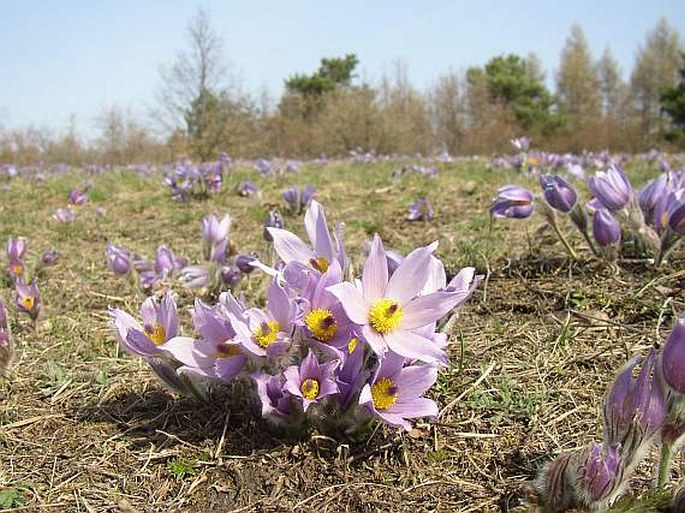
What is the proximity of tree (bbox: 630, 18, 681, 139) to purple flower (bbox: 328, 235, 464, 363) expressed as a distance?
39.1m

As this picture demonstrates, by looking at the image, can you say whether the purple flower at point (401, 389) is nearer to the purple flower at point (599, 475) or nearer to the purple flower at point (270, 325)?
the purple flower at point (270, 325)

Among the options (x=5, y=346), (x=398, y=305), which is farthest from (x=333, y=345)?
(x=5, y=346)

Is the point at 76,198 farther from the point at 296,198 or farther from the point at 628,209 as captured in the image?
the point at 628,209

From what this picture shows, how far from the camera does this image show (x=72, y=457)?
1444mm

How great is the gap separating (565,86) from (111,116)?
26.4 meters

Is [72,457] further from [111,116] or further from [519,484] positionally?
[111,116]

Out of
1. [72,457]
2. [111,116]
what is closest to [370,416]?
[72,457]

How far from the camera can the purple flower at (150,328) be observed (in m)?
1.45

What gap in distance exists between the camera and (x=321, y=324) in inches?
51.4

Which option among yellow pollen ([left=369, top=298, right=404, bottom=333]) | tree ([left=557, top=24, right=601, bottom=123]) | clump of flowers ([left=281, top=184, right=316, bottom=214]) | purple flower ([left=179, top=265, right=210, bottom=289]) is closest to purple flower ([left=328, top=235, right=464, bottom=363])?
yellow pollen ([left=369, top=298, right=404, bottom=333])

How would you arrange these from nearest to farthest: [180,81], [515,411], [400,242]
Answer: [515,411], [400,242], [180,81]

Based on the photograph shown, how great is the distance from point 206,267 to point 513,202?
1327 millimetres

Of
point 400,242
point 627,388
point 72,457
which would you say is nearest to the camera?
point 627,388

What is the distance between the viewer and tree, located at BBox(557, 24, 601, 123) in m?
37.2
